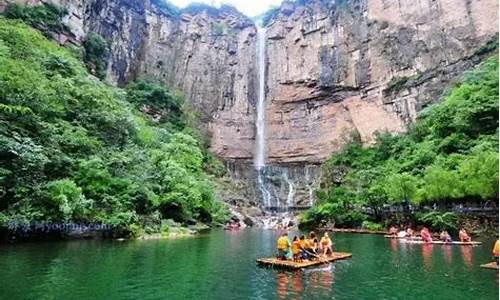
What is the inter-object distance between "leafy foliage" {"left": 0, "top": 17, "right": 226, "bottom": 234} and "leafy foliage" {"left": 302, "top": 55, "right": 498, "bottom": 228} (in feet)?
43.3

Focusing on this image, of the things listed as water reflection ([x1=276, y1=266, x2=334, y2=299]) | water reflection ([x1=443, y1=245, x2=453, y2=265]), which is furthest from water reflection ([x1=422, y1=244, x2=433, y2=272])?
water reflection ([x1=276, y1=266, x2=334, y2=299])

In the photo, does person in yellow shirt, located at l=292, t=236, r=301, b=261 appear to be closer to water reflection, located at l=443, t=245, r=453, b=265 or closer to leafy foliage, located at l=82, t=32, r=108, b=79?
water reflection, located at l=443, t=245, r=453, b=265

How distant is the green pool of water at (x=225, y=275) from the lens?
11.5m

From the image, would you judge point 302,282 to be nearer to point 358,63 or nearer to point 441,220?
point 441,220

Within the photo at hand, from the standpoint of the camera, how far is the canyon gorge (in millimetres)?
52594

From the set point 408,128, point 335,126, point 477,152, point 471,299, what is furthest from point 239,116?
point 471,299

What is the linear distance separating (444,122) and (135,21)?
143 ft

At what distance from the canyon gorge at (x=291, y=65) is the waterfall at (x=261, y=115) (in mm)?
154

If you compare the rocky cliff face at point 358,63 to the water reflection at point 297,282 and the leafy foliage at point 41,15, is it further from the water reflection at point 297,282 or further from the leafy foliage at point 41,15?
the water reflection at point 297,282

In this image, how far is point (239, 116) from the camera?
66.1 m

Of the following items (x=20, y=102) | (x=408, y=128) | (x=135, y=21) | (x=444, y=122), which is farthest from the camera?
(x=135, y=21)

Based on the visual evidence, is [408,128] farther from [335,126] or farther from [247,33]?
[247,33]

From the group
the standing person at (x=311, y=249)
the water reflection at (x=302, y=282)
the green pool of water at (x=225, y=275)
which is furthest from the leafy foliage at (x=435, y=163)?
the water reflection at (x=302, y=282)

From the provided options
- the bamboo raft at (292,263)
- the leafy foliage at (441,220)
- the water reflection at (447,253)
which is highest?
the leafy foliage at (441,220)
